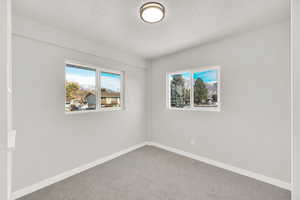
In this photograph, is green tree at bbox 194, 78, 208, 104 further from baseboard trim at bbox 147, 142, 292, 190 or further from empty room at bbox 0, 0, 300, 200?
baseboard trim at bbox 147, 142, 292, 190

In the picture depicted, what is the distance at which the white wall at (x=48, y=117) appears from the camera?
1.85 metres

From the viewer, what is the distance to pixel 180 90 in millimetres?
3365

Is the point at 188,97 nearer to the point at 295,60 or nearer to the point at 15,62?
the point at 295,60

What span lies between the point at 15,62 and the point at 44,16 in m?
0.75

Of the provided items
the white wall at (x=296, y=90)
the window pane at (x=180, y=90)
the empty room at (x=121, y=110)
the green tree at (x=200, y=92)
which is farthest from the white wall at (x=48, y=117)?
the white wall at (x=296, y=90)

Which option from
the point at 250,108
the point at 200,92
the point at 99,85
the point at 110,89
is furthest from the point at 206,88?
the point at 99,85

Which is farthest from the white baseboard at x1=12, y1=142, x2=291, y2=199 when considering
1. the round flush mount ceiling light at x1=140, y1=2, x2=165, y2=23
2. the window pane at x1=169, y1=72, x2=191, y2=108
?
the round flush mount ceiling light at x1=140, y1=2, x2=165, y2=23

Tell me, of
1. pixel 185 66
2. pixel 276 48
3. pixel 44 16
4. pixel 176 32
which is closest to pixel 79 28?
pixel 44 16

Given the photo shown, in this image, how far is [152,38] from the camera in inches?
97.8

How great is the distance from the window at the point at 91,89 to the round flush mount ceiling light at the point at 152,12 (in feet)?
5.06

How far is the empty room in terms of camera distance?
A: 180 cm

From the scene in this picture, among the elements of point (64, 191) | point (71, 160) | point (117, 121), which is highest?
point (117, 121)

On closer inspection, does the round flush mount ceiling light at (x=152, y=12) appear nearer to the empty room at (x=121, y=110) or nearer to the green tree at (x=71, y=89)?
the empty room at (x=121, y=110)

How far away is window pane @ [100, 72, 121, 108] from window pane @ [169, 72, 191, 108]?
4.57 feet
